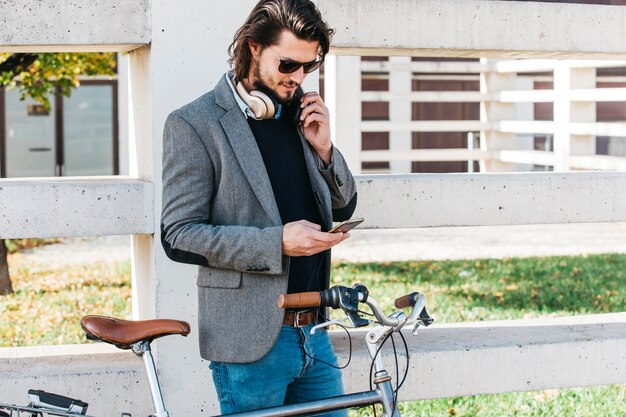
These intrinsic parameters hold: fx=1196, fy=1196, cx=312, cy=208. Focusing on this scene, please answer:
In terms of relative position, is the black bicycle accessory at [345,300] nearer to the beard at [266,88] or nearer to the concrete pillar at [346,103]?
the beard at [266,88]

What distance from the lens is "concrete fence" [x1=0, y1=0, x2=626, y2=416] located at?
4.17 metres

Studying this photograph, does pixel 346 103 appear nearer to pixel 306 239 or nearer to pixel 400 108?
pixel 400 108

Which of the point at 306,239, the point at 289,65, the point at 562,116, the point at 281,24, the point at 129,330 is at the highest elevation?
the point at 562,116

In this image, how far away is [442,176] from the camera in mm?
4719

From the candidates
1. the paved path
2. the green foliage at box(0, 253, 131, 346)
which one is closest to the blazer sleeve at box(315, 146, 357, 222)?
the green foliage at box(0, 253, 131, 346)

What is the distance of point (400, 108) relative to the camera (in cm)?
1955

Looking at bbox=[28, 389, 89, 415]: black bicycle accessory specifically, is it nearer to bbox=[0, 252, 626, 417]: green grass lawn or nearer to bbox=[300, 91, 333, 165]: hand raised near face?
bbox=[300, 91, 333, 165]: hand raised near face

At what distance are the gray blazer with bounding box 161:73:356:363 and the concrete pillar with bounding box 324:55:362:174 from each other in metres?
→ 12.8

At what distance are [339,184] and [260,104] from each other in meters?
0.41

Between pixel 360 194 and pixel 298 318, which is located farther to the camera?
pixel 360 194

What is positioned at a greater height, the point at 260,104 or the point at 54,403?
the point at 260,104

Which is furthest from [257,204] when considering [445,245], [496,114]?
[496,114]

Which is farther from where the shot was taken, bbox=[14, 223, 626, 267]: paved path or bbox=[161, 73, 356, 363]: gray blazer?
bbox=[14, 223, 626, 267]: paved path

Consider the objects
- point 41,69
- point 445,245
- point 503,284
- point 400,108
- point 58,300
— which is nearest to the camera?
point 58,300
